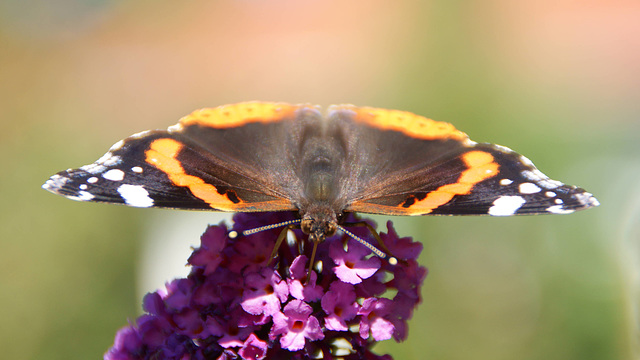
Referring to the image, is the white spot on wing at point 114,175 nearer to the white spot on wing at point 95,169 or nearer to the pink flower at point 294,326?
the white spot on wing at point 95,169

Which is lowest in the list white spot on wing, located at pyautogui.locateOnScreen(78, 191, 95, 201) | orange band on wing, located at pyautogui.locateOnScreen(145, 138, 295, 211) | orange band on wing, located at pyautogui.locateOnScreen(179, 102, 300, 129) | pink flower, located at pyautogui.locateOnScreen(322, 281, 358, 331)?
pink flower, located at pyautogui.locateOnScreen(322, 281, 358, 331)

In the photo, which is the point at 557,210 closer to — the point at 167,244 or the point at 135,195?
the point at 135,195

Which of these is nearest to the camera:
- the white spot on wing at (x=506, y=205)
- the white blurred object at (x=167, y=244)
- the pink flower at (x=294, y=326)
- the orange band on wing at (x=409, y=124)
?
the pink flower at (x=294, y=326)

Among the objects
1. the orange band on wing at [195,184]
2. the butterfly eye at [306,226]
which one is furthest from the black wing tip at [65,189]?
the butterfly eye at [306,226]

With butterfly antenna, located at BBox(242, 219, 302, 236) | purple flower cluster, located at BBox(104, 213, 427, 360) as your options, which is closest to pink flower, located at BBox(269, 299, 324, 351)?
purple flower cluster, located at BBox(104, 213, 427, 360)

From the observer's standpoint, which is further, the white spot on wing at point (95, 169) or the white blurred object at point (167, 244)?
the white blurred object at point (167, 244)

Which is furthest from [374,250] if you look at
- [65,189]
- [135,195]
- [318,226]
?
[65,189]

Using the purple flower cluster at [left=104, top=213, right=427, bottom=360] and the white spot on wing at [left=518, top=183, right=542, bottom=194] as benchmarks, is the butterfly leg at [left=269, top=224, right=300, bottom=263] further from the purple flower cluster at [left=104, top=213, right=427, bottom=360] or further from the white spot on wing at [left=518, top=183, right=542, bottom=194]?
the white spot on wing at [left=518, top=183, right=542, bottom=194]

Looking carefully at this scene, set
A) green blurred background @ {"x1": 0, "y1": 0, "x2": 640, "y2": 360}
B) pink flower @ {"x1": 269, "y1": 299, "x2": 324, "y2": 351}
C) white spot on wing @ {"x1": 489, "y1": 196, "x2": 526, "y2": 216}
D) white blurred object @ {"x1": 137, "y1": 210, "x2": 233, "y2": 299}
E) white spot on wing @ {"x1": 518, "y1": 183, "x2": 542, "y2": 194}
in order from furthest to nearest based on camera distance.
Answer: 1. white blurred object @ {"x1": 137, "y1": 210, "x2": 233, "y2": 299}
2. green blurred background @ {"x1": 0, "y1": 0, "x2": 640, "y2": 360}
3. white spot on wing @ {"x1": 518, "y1": 183, "x2": 542, "y2": 194}
4. white spot on wing @ {"x1": 489, "y1": 196, "x2": 526, "y2": 216}
5. pink flower @ {"x1": 269, "y1": 299, "x2": 324, "y2": 351}
